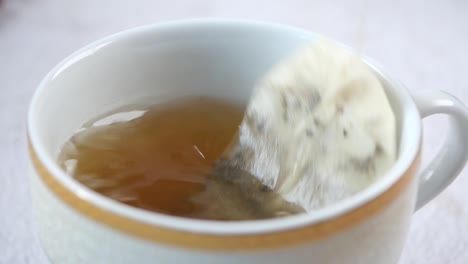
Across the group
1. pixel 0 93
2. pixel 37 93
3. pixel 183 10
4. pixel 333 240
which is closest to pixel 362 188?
pixel 333 240

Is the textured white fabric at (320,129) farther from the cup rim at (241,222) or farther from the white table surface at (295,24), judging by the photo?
the white table surface at (295,24)

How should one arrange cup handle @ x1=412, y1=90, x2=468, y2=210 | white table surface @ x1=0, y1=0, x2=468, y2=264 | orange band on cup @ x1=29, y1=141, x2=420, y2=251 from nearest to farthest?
orange band on cup @ x1=29, y1=141, x2=420, y2=251, cup handle @ x1=412, y1=90, x2=468, y2=210, white table surface @ x1=0, y1=0, x2=468, y2=264

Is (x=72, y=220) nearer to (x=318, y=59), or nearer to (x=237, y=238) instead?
(x=237, y=238)

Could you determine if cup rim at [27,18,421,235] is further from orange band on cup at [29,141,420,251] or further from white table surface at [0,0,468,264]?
white table surface at [0,0,468,264]

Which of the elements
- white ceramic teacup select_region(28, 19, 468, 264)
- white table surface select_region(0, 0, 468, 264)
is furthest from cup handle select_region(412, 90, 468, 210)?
white table surface select_region(0, 0, 468, 264)

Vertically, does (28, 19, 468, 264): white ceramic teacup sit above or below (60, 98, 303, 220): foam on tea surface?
above

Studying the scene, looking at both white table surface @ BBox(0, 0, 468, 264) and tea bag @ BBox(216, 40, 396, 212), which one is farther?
white table surface @ BBox(0, 0, 468, 264)

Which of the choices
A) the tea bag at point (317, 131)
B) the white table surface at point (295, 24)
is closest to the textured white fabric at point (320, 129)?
the tea bag at point (317, 131)

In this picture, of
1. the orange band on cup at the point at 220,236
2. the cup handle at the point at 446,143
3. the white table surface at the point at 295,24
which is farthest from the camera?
the white table surface at the point at 295,24
